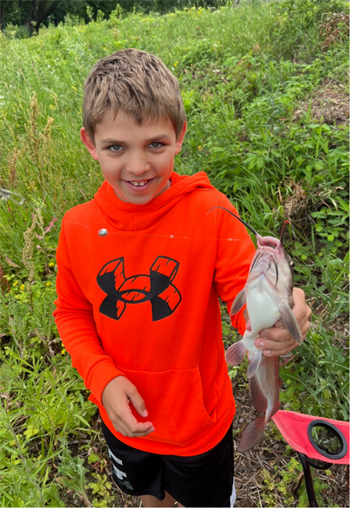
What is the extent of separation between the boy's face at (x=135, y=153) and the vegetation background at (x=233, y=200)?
1.40 ft

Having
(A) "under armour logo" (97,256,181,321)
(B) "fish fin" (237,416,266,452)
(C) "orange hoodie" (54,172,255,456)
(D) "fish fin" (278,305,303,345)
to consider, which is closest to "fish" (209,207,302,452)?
(D) "fish fin" (278,305,303,345)

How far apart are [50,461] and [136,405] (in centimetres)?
115

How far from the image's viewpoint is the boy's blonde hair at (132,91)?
1258mm

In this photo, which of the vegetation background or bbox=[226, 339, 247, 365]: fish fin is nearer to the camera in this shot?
bbox=[226, 339, 247, 365]: fish fin

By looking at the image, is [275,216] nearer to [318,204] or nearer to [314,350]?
[318,204]

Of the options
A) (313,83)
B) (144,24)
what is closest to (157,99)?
(313,83)

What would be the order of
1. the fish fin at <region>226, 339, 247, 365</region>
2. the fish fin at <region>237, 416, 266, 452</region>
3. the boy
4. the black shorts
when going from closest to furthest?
the fish fin at <region>226, 339, 247, 365</region> → the fish fin at <region>237, 416, 266, 452</region> → the boy → the black shorts

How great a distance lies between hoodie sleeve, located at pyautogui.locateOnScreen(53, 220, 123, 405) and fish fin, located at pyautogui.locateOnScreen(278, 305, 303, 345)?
818 mm

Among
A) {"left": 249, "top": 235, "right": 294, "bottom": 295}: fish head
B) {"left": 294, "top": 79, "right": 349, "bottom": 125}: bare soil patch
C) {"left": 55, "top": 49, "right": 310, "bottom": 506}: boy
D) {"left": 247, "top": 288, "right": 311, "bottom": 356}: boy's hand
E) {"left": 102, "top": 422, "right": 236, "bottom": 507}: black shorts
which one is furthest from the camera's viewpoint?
{"left": 294, "top": 79, "right": 349, "bottom": 125}: bare soil patch

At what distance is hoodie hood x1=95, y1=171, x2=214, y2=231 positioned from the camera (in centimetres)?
140

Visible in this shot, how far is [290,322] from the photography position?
86 centimetres

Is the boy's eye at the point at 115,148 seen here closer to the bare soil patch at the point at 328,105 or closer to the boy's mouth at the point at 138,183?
the boy's mouth at the point at 138,183

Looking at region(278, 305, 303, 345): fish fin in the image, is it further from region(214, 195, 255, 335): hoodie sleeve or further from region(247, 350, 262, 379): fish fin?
region(214, 195, 255, 335): hoodie sleeve

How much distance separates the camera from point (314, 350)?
7.04 feet
